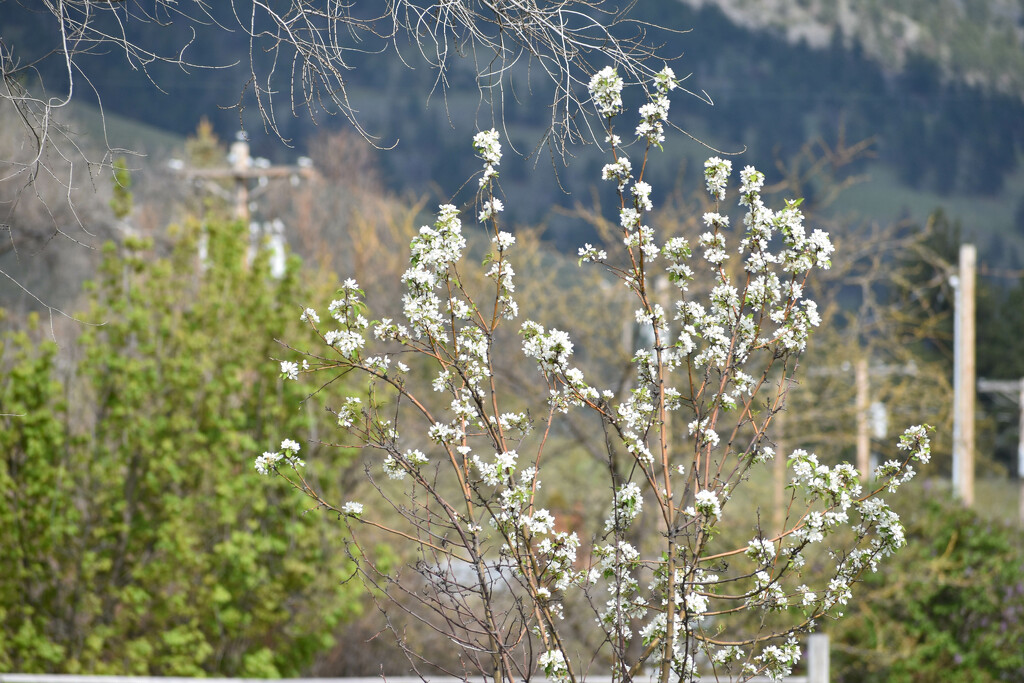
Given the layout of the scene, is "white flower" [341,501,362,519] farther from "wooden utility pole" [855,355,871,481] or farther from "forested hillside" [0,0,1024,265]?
"forested hillside" [0,0,1024,265]

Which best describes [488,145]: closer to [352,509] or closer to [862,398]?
[352,509]

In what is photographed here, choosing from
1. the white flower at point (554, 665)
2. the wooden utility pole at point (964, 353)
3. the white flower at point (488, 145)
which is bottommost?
the white flower at point (554, 665)

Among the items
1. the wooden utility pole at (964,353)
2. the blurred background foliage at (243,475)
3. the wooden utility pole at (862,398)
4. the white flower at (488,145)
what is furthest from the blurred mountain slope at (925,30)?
the white flower at (488,145)

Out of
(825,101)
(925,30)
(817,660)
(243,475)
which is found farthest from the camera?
(825,101)

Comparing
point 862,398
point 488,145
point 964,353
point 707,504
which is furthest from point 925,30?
point 707,504

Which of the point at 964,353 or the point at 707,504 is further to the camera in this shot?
the point at 964,353

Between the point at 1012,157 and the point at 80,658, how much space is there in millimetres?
44609

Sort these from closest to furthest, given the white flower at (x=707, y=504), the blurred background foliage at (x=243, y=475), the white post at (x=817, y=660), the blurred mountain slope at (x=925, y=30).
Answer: the white flower at (x=707, y=504) → the white post at (x=817, y=660) → the blurred background foliage at (x=243, y=475) → the blurred mountain slope at (x=925, y=30)

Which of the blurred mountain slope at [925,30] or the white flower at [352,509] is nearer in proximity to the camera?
the white flower at [352,509]

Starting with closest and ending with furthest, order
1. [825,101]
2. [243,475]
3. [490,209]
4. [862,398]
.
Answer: [490,209]
[243,475]
[862,398]
[825,101]

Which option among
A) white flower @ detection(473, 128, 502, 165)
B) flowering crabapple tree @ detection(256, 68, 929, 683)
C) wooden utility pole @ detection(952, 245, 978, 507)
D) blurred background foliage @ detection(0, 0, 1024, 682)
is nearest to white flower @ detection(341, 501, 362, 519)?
flowering crabapple tree @ detection(256, 68, 929, 683)

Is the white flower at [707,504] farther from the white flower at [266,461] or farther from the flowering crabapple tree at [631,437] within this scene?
the white flower at [266,461]

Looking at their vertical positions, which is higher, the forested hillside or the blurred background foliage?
the forested hillside

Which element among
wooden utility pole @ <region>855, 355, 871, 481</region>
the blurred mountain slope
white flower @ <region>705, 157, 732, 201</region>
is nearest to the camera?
white flower @ <region>705, 157, 732, 201</region>
